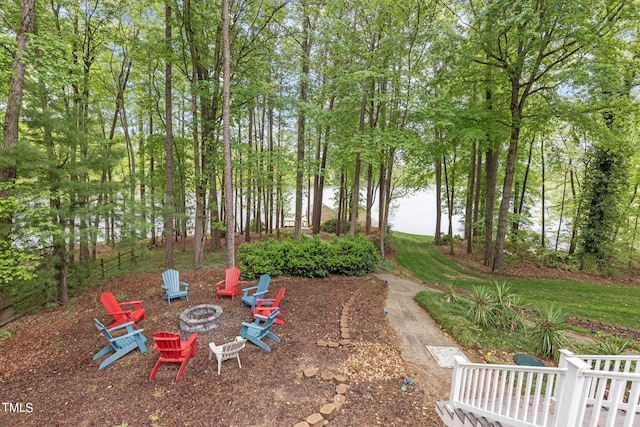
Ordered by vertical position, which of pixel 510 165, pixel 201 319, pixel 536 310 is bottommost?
pixel 201 319

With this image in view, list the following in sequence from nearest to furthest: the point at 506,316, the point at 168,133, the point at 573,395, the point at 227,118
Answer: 1. the point at 573,395
2. the point at 506,316
3. the point at 227,118
4. the point at 168,133

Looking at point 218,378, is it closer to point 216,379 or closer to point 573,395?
point 216,379

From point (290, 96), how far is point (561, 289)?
11.7 metres

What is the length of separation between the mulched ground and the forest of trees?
1879 mm

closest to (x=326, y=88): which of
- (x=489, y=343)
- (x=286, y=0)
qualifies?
(x=286, y=0)

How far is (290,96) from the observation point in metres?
9.55

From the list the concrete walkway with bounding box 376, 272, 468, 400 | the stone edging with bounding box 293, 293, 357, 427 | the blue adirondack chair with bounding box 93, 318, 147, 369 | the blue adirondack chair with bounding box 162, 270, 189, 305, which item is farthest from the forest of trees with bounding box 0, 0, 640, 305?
the stone edging with bounding box 293, 293, 357, 427

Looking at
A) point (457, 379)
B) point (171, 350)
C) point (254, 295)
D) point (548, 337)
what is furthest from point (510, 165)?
point (171, 350)

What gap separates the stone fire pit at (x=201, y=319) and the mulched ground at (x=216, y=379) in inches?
5.6

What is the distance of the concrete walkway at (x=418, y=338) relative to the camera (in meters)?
3.92

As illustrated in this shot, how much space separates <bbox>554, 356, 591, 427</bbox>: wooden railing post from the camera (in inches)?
80.6

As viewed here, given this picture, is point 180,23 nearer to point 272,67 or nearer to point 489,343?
point 272,67

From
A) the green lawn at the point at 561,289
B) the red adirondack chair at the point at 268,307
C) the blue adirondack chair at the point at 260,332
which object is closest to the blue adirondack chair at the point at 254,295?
the red adirondack chair at the point at 268,307

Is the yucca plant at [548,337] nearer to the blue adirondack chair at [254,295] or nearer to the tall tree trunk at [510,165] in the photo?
the blue adirondack chair at [254,295]
